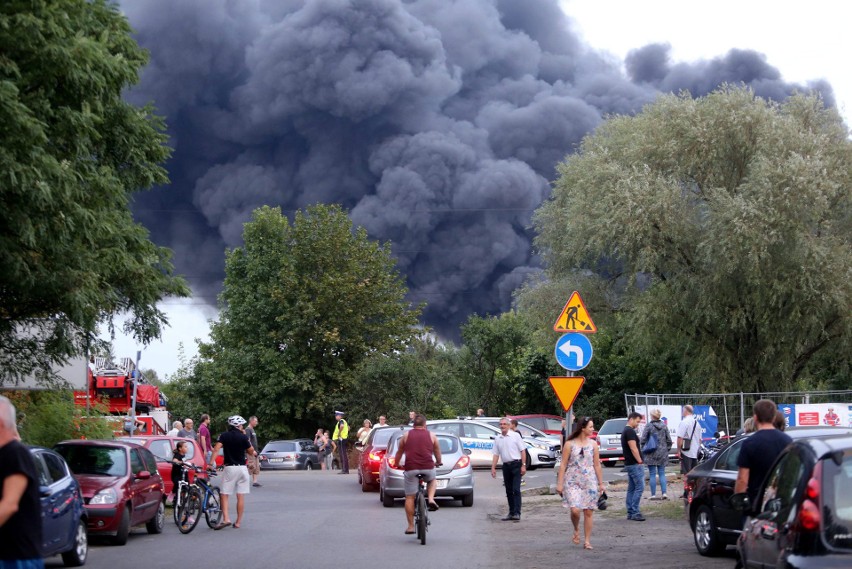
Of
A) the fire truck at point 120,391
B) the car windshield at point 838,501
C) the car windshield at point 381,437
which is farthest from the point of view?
the fire truck at point 120,391

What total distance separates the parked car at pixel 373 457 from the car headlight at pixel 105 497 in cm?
1038

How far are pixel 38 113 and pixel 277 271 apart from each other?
42.8 meters

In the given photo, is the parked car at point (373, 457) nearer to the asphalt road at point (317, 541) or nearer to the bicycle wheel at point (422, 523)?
the asphalt road at point (317, 541)

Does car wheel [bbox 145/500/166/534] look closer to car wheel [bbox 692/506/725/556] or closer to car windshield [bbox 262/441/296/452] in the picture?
car wheel [bbox 692/506/725/556]

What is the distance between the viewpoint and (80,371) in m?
26.3

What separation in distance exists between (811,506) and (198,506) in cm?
1277

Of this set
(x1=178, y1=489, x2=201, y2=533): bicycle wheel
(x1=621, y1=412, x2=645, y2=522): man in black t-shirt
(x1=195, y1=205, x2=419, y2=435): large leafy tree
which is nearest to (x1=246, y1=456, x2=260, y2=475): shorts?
(x1=178, y1=489, x2=201, y2=533): bicycle wheel

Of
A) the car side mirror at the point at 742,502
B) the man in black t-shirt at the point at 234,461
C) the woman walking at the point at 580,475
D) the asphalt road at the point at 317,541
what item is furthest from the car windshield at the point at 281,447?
the car side mirror at the point at 742,502

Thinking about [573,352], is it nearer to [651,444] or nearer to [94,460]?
[651,444]

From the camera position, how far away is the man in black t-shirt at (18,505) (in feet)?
18.7

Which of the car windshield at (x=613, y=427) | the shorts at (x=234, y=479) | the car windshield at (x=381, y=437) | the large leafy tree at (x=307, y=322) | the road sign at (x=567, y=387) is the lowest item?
the shorts at (x=234, y=479)

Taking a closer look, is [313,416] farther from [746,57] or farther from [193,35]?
[746,57]

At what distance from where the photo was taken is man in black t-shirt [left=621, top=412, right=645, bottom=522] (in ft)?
57.2

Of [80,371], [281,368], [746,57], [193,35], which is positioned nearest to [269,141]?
[193,35]
